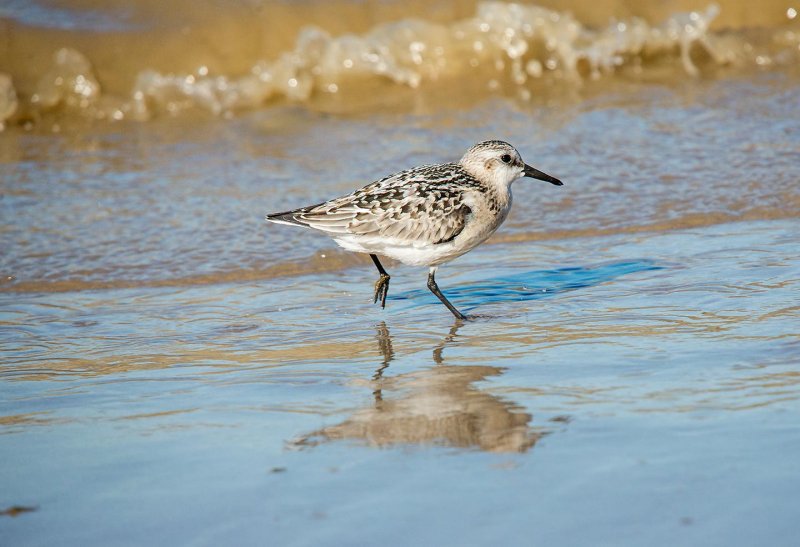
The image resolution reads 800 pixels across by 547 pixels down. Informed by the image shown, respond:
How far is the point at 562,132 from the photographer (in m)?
9.74

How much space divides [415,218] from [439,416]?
6.57 ft

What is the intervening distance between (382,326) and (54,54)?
6992mm

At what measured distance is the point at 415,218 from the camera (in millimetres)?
6250

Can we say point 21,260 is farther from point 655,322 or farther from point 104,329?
point 655,322

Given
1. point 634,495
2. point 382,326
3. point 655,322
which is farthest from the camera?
point 382,326

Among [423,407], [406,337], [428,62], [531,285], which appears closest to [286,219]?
[406,337]

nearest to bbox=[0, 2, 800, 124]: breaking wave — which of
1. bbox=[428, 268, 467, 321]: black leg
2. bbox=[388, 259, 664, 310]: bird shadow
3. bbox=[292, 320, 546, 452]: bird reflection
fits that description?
bbox=[388, 259, 664, 310]: bird shadow

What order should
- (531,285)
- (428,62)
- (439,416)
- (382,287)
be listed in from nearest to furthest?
(439,416)
(382,287)
(531,285)
(428,62)

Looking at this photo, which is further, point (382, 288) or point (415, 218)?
point (382, 288)

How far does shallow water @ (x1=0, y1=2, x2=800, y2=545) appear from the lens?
364 centimetres

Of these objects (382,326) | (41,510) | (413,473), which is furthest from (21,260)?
(413,473)

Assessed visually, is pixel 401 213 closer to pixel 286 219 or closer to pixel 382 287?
pixel 382 287

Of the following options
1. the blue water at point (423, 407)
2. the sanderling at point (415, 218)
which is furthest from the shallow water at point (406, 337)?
the sanderling at point (415, 218)

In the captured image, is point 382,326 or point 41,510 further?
point 382,326
